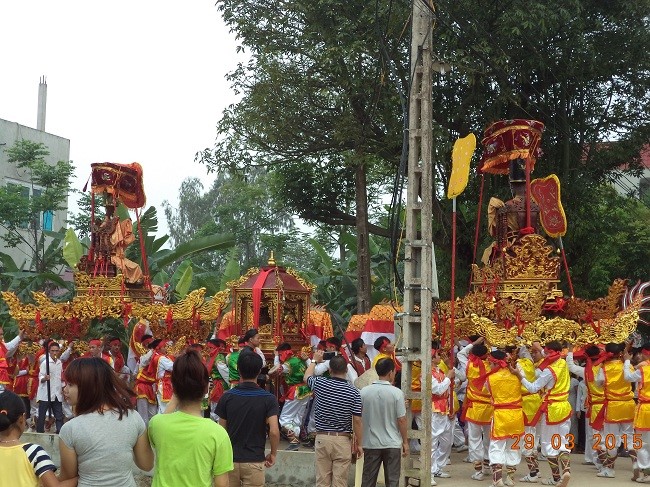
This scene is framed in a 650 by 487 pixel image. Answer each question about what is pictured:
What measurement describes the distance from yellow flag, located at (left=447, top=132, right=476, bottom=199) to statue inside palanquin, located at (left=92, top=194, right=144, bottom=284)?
7.15 meters

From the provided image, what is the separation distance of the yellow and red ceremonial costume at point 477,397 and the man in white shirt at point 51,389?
6.65 meters

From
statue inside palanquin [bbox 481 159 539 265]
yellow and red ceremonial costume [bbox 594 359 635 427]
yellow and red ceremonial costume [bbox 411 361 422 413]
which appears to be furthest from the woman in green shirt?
statue inside palanquin [bbox 481 159 539 265]

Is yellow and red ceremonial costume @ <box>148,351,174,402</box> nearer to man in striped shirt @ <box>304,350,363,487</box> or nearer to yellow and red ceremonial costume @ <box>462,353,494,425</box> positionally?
yellow and red ceremonial costume @ <box>462,353,494,425</box>

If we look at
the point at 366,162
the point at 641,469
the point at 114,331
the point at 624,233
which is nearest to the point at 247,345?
the point at 641,469

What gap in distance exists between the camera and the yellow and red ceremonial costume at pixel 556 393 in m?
11.4

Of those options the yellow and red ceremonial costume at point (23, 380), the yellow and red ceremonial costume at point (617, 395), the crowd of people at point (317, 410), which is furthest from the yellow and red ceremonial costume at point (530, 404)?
the yellow and red ceremonial costume at point (23, 380)

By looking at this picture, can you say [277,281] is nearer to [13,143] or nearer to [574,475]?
[574,475]

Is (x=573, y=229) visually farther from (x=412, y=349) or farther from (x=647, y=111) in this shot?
(x=412, y=349)

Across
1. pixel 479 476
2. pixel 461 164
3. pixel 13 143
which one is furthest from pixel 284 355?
pixel 13 143

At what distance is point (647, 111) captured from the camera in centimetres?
2030

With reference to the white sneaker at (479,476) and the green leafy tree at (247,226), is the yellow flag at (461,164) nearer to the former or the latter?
the white sneaker at (479,476)

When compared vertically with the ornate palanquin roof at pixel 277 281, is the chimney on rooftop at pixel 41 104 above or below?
above

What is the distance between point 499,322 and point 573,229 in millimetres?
7507

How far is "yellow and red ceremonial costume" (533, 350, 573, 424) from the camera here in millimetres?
11375
